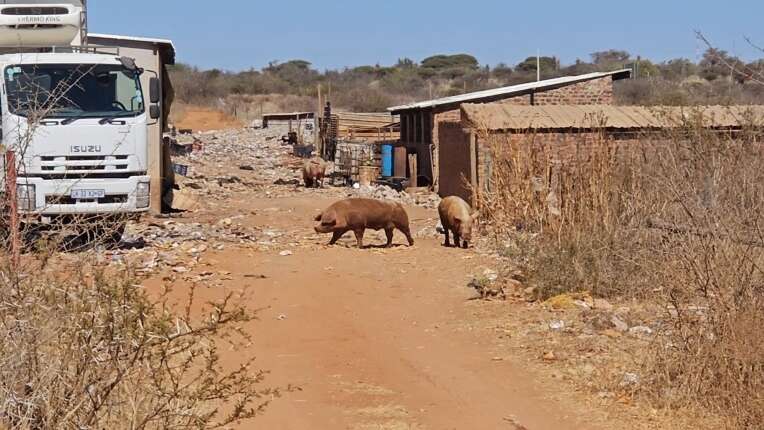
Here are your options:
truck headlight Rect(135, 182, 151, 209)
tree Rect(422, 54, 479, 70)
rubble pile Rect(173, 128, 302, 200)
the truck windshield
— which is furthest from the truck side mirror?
tree Rect(422, 54, 479, 70)

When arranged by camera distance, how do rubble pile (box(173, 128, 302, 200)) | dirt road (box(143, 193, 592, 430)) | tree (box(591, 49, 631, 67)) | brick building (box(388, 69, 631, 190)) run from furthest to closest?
tree (box(591, 49, 631, 67)), rubble pile (box(173, 128, 302, 200)), brick building (box(388, 69, 631, 190)), dirt road (box(143, 193, 592, 430))

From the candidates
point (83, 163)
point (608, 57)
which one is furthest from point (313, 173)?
point (608, 57)

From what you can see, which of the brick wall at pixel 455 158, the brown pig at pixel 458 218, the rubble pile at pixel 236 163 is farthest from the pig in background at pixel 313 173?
the brown pig at pixel 458 218

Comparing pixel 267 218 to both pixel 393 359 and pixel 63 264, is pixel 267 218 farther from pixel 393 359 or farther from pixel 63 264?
pixel 63 264

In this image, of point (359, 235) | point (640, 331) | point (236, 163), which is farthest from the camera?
point (236, 163)

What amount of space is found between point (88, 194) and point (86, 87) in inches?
58.5

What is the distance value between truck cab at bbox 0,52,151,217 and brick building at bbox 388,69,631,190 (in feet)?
48.7

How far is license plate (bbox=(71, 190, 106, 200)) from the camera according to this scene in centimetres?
1513

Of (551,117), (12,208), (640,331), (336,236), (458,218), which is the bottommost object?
(640,331)

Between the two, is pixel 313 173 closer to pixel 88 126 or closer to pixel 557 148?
pixel 557 148

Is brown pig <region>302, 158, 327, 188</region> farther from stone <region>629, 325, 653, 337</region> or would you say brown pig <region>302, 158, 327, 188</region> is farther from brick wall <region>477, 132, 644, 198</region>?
stone <region>629, 325, 653, 337</region>

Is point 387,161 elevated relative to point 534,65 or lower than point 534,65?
lower

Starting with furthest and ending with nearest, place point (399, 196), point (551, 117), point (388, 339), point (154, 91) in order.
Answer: point (399, 196) → point (551, 117) → point (154, 91) → point (388, 339)

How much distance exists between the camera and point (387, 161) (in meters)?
33.9
